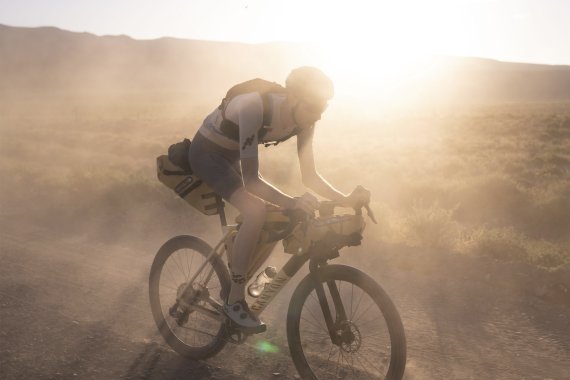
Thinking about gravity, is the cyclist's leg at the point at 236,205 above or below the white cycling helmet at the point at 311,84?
below

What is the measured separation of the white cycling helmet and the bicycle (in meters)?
0.73

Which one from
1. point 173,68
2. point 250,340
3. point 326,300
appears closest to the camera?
point 326,300

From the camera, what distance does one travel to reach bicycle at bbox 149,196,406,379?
333 cm

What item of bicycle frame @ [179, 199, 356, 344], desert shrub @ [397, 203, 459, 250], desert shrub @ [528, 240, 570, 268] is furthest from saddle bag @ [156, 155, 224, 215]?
desert shrub @ [528, 240, 570, 268]

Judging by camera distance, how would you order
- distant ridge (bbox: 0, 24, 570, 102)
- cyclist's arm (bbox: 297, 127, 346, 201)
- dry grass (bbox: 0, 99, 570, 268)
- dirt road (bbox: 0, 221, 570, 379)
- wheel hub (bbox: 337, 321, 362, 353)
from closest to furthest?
wheel hub (bbox: 337, 321, 362, 353) < cyclist's arm (bbox: 297, 127, 346, 201) < dirt road (bbox: 0, 221, 570, 379) < dry grass (bbox: 0, 99, 570, 268) < distant ridge (bbox: 0, 24, 570, 102)

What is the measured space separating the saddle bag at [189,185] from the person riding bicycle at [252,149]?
15 cm

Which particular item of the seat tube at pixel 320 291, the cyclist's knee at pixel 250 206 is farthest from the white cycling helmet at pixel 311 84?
the seat tube at pixel 320 291

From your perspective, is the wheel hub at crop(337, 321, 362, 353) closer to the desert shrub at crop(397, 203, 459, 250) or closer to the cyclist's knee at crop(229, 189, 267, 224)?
the cyclist's knee at crop(229, 189, 267, 224)

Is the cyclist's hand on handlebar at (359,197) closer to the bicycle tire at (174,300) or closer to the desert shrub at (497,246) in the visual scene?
the bicycle tire at (174,300)

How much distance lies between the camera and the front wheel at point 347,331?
3.18 meters

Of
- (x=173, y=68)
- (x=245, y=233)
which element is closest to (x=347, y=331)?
(x=245, y=233)

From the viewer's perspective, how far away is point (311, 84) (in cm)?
330

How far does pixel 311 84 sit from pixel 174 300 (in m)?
2.42

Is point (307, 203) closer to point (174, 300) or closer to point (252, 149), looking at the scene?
point (252, 149)
